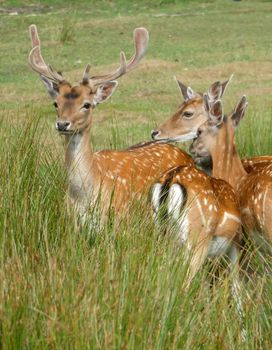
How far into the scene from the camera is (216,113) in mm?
7281

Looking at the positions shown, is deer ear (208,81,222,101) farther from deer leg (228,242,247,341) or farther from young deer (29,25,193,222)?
deer leg (228,242,247,341)

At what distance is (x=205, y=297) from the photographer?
507 centimetres

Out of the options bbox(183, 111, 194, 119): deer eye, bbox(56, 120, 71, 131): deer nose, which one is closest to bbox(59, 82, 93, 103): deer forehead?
bbox(56, 120, 71, 131): deer nose

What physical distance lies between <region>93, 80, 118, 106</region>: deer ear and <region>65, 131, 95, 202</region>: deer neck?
341mm

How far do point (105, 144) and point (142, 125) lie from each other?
2344 millimetres

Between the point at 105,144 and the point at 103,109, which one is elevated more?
the point at 105,144

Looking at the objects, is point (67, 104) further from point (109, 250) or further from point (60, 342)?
point (60, 342)

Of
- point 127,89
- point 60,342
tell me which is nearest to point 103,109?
point 127,89

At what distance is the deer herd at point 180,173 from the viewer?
6.25 meters

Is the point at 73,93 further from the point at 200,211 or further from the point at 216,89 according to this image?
the point at 200,211

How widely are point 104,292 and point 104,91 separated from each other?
300 centimetres

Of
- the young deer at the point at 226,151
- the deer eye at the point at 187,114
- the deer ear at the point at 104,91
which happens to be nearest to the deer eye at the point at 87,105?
the deer ear at the point at 104,91

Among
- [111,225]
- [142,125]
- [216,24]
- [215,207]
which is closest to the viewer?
[111,225]

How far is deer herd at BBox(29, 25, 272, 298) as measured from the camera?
625 centimetres
